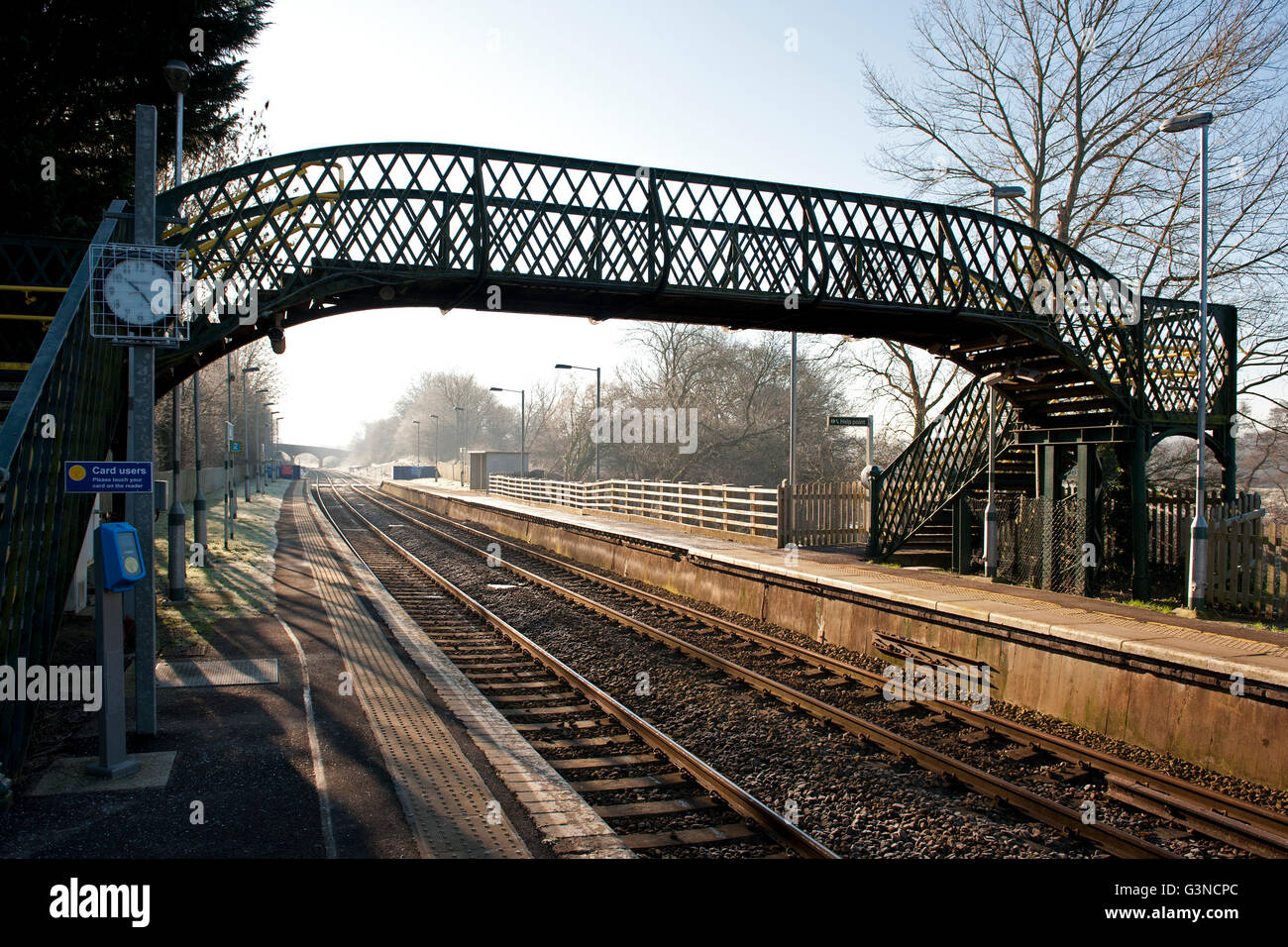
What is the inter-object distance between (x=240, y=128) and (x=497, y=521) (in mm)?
17124

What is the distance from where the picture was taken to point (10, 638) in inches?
218

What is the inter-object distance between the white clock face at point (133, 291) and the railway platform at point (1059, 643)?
916 cm

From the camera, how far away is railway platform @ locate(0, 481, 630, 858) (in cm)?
503

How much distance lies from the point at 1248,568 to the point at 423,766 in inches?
440

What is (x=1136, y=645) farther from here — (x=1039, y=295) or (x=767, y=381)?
(x=767, y=381)

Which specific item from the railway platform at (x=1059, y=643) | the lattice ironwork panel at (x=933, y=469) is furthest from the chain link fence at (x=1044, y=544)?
the lattice ironwork panel at (x=933, y=469)

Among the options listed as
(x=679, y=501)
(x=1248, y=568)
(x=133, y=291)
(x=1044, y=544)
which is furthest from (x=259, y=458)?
(x=1248, y=568)

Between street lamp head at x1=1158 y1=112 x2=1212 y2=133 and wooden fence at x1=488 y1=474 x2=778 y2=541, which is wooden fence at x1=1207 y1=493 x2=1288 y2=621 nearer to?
street lamp head at x1=1158 y1=112 x2=1212 y2=133

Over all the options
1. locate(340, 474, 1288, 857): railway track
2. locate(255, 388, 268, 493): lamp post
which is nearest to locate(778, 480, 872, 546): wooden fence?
locate(340, 474, 1288, 857): railway track

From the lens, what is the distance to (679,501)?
2520 cm

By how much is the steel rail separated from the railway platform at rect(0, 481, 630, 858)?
305 cm

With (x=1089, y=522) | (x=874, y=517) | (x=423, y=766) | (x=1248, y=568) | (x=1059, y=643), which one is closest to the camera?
(x=423, y=766)

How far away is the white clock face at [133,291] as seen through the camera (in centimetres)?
698

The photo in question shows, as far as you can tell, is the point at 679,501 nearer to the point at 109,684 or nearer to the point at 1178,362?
the point at 1178,362
